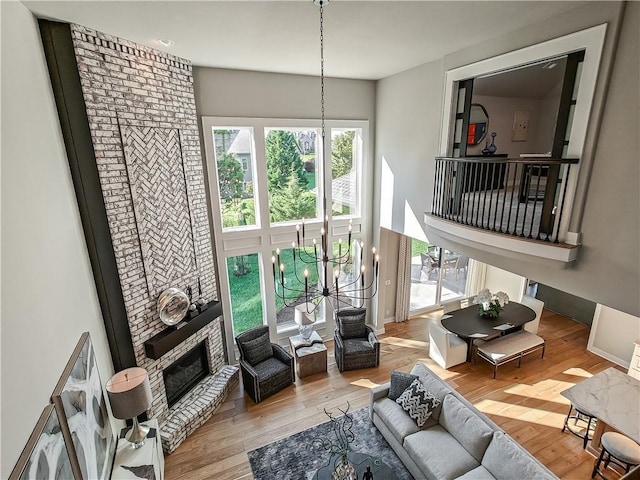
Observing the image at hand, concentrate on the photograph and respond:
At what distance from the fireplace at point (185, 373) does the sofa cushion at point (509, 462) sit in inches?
167

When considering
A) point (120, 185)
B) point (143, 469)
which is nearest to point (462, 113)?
point (120, 185)

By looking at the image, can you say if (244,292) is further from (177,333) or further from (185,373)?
(177,333)

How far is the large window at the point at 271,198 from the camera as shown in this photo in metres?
5.54

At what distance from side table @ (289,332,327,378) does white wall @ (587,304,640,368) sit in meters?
5.33

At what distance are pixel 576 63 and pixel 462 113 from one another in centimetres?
148

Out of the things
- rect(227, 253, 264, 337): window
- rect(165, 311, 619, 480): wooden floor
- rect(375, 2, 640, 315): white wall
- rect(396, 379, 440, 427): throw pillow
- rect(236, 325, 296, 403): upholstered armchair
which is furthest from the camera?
rect(227, 253, 264, 337): window

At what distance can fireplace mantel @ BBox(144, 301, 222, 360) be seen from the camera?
4.19 meters

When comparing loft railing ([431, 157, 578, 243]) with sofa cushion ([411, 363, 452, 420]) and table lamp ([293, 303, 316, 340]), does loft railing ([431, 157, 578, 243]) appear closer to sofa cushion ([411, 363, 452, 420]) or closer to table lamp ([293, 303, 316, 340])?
sofa cushion ([411, 363, 452, 420])

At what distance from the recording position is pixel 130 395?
3.49 m

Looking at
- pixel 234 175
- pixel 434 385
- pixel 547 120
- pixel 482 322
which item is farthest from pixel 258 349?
pixel 547 120

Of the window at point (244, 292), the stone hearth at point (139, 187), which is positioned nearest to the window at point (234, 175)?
the stone hearth at point (139, 187)

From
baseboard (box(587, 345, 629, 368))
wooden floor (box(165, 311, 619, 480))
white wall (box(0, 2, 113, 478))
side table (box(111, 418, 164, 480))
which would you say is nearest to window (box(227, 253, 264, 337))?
wooden floor (box(165, 311, 619, 480))

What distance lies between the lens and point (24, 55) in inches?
107

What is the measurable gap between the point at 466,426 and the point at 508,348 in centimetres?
268
